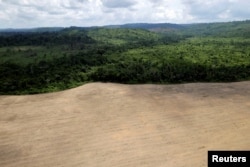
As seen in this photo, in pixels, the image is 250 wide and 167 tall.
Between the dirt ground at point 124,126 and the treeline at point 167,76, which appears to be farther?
the treeline at point 167,76

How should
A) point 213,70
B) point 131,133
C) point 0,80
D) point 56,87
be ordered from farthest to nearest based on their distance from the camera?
point 213,70 → point 0,80 → point 56,87 → point 131,133

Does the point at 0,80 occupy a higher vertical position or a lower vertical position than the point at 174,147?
higher

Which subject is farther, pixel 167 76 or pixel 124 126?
pixel 167 76

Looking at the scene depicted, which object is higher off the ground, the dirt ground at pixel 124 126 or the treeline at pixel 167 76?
the treeline at pixel 167 76

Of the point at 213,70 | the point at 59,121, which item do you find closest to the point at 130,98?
the point at 59,121

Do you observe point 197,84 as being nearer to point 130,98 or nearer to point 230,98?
point 230,98

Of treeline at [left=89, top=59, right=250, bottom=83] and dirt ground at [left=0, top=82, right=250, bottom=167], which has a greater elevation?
treeline at [left=89, top=59, right=250, bottom=83]

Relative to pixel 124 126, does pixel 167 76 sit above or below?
above

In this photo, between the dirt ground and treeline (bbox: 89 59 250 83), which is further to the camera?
treeline (bbox: 89 59 250 83)
